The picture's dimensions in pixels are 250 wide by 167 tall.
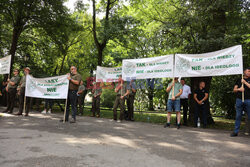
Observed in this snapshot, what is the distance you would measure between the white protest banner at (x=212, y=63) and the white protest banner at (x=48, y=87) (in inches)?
195

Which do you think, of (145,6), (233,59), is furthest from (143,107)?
(145,6)

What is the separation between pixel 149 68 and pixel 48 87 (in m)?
4.93

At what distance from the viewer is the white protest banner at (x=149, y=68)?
8.11 meters

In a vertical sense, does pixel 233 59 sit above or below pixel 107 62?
below

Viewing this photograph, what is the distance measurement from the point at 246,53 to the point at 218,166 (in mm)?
6928

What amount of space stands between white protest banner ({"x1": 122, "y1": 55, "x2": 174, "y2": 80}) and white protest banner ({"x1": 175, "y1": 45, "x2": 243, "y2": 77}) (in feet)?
1.22

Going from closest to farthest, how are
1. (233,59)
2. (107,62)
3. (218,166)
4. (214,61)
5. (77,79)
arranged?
(218,166) < (233,59) < (214,61) < (77,79) < (107,62)

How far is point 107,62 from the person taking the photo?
29906 millimetres

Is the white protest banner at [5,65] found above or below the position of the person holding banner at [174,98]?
above

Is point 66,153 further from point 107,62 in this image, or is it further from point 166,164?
point 107,62

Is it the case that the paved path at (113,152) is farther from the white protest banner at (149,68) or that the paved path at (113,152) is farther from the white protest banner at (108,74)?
the white protest banner at (108,74)

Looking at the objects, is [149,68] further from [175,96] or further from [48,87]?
[48,87]

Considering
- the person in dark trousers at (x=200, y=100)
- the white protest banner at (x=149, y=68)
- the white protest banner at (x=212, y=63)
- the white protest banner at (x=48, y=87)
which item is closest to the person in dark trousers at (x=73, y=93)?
the white protest banner at (x=48, y=87)

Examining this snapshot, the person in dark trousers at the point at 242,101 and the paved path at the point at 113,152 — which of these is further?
the person in dark trousers at the point at 242,101
